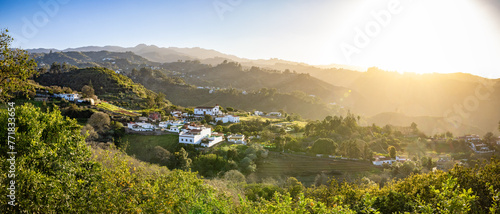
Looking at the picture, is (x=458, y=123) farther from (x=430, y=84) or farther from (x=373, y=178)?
(x=373, y=178)

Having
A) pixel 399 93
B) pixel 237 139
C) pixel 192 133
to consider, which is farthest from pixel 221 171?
pixel 399 93

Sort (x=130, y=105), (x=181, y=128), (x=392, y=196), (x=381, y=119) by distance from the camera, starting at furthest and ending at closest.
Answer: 1. (x=381, y=119)
2. (x=130, y=105)
3. (x=181, y=128)
4. (x=392, y=196)

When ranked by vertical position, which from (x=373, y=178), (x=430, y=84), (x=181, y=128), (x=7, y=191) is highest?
(x=430, y=84)

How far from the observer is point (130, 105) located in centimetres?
4412

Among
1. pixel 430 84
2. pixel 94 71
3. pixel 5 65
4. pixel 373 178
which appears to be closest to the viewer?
pixel 5 65

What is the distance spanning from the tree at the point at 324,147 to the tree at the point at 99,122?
2479 cm

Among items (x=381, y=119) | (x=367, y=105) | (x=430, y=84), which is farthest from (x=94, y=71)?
(x=430, y=84)

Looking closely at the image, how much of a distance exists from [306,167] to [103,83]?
1839 inches

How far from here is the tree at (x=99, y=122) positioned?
A: 97.1 feet

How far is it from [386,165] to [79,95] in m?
43.8

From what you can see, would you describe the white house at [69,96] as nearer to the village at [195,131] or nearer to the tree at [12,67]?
the village at [195,131]

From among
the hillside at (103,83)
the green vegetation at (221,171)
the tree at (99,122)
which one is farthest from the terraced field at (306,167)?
the hillside at (103,83)

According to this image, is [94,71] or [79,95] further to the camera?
[94,71]

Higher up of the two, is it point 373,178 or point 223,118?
point 223,118
